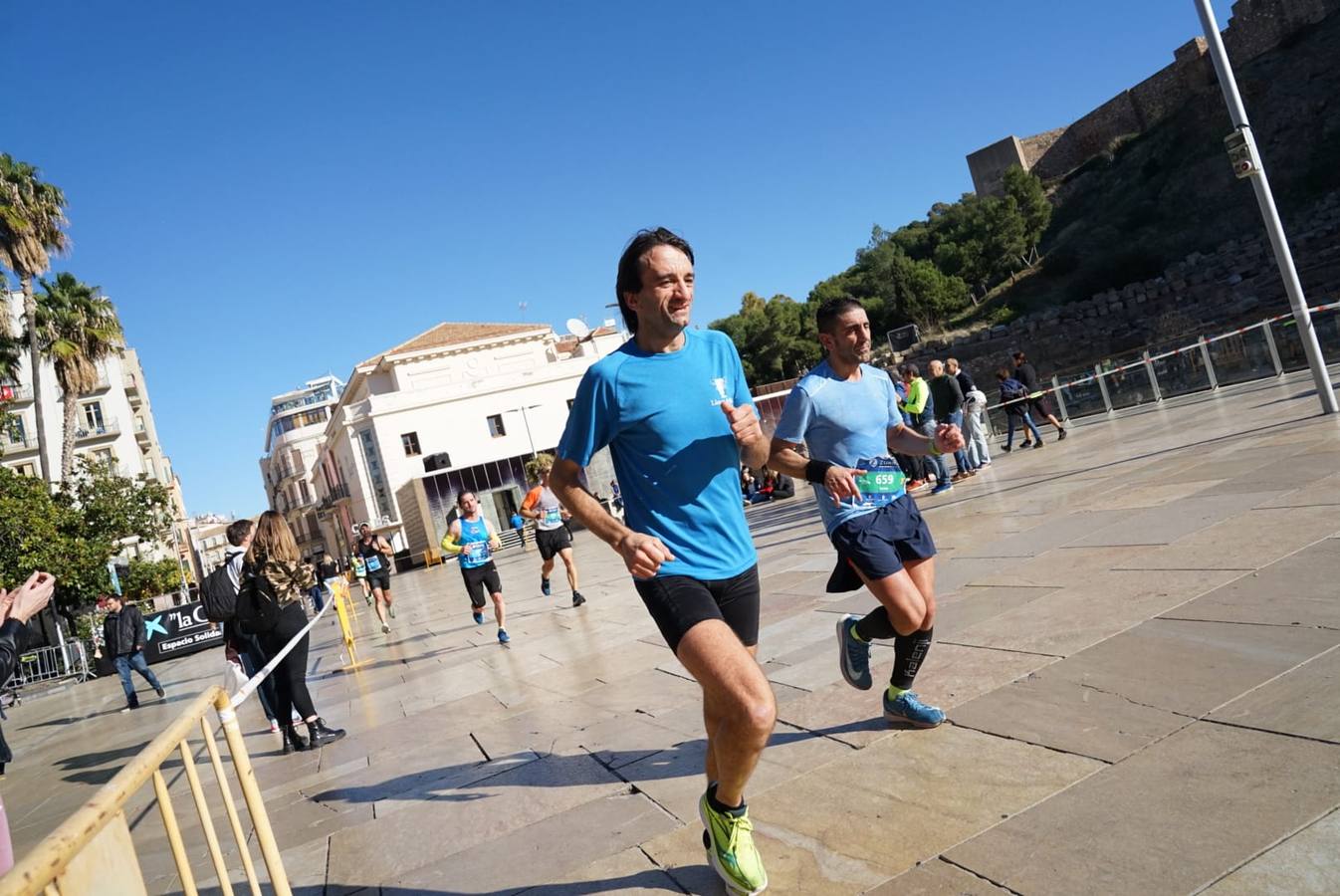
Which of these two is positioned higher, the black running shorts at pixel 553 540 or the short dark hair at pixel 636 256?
the short dark hair at pixel 636 256

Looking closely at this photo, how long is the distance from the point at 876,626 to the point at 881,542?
44 centimetres

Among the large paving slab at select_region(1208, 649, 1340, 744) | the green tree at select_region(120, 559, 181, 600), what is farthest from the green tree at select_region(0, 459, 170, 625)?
the large paving slab at select_region(1208, 649, 1340, 744)

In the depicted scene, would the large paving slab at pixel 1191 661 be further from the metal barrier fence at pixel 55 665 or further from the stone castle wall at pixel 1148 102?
the stone castle wall at pixel 1148 102

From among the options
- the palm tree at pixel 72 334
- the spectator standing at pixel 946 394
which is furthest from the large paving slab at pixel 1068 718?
the palm tree at pixel 72 334

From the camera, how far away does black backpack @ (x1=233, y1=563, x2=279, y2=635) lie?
649 cm

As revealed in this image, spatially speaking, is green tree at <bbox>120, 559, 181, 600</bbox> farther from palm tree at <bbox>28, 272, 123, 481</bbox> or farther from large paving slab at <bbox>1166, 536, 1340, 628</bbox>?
large paving slab at <bbox>1166, 536, 1340, 628</bbox>

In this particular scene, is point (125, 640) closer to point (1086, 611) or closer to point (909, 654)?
point (909, 654)

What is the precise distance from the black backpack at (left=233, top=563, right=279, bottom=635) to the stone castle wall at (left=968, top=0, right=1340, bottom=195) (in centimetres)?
6525

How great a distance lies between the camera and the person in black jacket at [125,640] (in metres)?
12.8

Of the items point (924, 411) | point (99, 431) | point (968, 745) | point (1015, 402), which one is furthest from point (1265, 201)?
point (99, 431)

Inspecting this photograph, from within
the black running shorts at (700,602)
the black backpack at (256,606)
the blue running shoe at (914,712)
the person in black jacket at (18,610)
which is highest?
the person in black jacket at (18,610)

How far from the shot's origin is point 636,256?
9.42 feet

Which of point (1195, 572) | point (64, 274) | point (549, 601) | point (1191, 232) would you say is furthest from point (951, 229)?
point (1195, 572)

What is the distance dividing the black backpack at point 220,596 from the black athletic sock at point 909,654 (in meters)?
5.14
